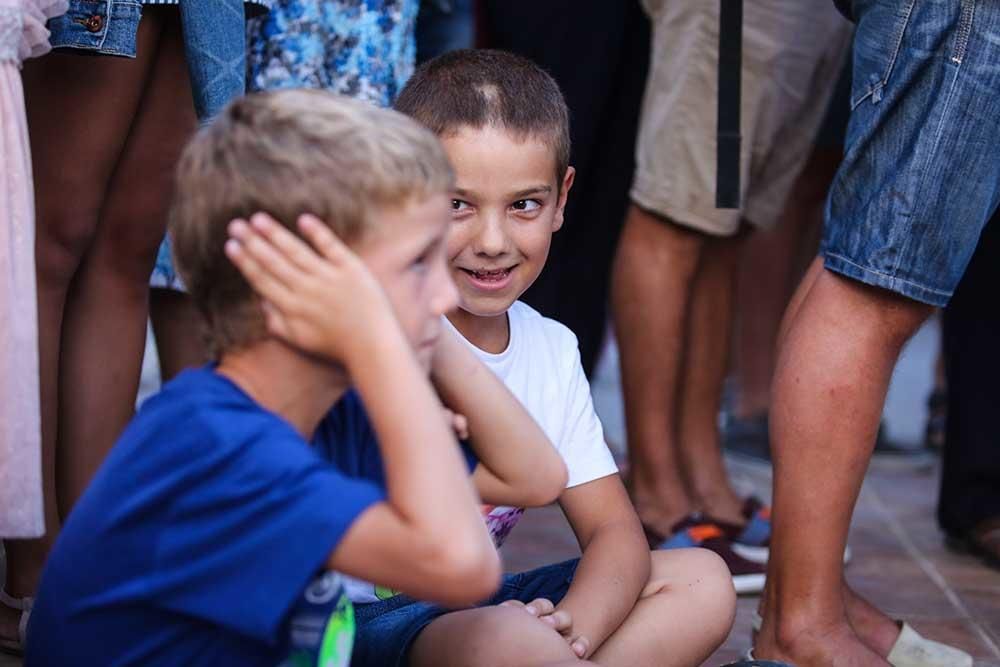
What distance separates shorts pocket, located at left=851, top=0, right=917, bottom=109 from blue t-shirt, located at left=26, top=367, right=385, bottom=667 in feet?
3.84

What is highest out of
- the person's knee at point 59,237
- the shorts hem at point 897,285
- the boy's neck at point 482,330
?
the person's knee at point 59,237

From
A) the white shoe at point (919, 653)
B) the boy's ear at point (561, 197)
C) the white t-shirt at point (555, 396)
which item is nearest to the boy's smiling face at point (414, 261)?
the white t-shirt at point (555, 396)

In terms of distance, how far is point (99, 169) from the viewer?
2318 millimetres

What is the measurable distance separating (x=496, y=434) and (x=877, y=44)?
A: 3.03 feet

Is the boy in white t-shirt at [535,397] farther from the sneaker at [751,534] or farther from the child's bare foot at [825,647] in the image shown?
the sneaker at [751,534]

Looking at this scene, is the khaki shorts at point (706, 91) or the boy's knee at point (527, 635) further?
the khaki shorts at point (706, 91)

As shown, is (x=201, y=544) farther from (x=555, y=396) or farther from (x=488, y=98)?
(x=488, y=98)

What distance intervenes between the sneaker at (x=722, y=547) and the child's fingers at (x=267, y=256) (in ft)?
5.53

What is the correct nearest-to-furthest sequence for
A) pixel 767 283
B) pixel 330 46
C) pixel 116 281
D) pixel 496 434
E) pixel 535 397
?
pixel 496 434
pixel 535 397
pixel 116 281
pixel 330 46
pixel 767 283

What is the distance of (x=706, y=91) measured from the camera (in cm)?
309

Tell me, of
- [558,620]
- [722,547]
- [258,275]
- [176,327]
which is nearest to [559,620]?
[558,620]

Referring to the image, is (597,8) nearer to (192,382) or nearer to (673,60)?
(673,60)

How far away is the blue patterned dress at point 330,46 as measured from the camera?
106 inches

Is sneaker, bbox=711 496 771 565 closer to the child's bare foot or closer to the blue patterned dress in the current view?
the child's bare foot
